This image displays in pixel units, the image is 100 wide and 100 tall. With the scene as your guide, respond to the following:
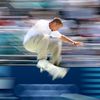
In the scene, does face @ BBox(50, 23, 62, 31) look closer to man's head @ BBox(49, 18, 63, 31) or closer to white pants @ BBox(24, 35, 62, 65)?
man's head @ BBox(49, 18, 63, 31)

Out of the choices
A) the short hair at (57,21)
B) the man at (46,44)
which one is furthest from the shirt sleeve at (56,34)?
the short hair at (57,21)

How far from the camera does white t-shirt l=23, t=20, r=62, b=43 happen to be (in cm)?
602

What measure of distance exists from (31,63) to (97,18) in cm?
107

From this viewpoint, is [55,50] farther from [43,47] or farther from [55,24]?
[55,24]

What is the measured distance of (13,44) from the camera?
6.08 metres

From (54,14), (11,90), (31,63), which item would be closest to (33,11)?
(54,14)

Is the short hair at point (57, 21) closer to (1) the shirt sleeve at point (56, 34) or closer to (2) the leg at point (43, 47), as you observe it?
(1) the shirt sleeve at point (56, 34)

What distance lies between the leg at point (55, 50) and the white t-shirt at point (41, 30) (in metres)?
0.09

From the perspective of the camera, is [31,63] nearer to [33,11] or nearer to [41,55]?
[41,55]

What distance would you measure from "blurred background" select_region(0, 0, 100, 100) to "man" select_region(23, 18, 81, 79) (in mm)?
70

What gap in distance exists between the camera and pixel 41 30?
6.10m

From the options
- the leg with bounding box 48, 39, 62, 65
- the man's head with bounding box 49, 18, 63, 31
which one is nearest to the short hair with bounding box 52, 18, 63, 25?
the man's head with bounding box 49, 18, 63, 31

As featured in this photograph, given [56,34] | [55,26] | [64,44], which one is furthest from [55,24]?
[64,44]

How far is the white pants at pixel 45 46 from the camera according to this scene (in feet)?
19.9
